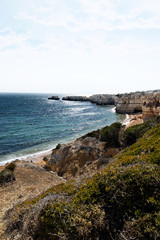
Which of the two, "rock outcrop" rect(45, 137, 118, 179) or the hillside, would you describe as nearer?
the hillside

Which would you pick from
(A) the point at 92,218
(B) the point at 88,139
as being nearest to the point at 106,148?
(B) the point at 88,139

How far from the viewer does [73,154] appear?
15.2 meters

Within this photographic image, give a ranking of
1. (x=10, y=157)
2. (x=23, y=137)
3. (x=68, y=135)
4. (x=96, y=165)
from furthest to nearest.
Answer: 1. (x=68, y=135)
2. (x=23, y=137)
3. (x=10, y=157)
4. (x=96, y=165)

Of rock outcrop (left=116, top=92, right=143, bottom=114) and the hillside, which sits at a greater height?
rock outcrop (left=116, top=92, right=143, bottom=114)

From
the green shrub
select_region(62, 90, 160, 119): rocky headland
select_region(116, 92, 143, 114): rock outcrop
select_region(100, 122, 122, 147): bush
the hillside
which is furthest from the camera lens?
select_region(116, 92, 143, 114): rock outcrop

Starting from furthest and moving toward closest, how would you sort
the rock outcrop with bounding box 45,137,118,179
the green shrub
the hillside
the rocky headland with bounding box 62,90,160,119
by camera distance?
1. the rocky headland with bounding box 62,90,160,119
2. the rock outcrop with bounding box 45,137,118,179
3. the green shrub
4. the hillside

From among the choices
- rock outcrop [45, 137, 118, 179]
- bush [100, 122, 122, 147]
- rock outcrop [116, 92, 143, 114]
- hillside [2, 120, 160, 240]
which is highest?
rock outcrop [116, 92, 143, 114]

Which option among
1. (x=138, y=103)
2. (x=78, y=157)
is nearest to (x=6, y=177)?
(x=78, y=157)

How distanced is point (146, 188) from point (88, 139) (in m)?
12.6

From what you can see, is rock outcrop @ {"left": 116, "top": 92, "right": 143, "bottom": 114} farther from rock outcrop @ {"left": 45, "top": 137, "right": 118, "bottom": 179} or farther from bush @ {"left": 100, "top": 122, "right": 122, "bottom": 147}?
rock outcrop @ {"left": 45, "top": 137, "right": 118, "bottom": 179}

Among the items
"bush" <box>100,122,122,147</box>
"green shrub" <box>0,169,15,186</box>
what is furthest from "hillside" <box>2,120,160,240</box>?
"bush" <box>100,122,122,147</box>

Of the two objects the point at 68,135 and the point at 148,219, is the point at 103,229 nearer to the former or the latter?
the point at 148,219

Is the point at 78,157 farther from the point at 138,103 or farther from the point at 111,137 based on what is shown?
the point at 138,103

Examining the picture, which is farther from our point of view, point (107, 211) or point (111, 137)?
point (111, 137)
